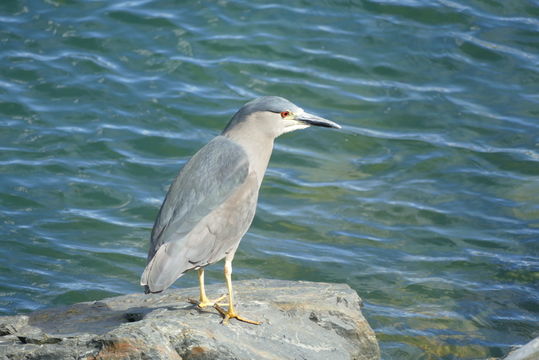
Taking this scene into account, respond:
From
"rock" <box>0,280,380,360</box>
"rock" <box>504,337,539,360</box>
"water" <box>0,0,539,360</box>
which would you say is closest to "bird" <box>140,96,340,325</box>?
"rock" <box>0,280,380,360</box>

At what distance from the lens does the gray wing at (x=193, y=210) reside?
5.64 metres

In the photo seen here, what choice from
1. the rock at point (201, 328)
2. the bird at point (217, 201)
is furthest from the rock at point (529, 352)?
the bird at point (217, 201)

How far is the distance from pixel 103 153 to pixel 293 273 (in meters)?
3.25

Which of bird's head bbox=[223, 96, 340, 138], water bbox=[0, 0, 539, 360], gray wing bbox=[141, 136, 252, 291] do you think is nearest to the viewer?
gray wing bbox=[141, 136, 252, 291]

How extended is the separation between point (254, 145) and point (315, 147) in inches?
180

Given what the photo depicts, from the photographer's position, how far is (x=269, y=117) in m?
6.52

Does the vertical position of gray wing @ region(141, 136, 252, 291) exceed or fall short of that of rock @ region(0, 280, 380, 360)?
it exceeds it

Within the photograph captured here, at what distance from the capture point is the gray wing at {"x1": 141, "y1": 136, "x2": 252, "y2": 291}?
5.64m

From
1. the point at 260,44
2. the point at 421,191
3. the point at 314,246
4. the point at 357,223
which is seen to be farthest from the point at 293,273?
the point at 260,44

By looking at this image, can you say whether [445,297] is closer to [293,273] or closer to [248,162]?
[293,273]

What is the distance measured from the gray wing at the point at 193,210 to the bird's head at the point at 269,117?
258mm

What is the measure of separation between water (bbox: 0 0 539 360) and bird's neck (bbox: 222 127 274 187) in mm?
2283

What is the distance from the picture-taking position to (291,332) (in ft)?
19.1

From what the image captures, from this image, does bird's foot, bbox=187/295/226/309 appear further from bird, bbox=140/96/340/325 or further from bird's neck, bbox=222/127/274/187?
bird's neck, bbox=222/127/274/187
